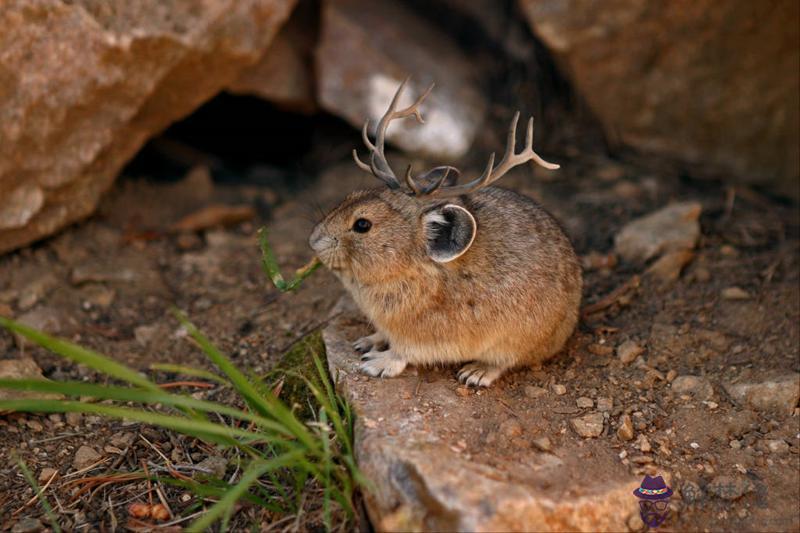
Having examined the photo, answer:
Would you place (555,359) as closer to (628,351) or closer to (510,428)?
(628,351)

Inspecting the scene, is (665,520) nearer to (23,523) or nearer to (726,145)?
(23,523)

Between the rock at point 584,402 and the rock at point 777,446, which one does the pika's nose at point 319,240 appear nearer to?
the rock at point 584,402

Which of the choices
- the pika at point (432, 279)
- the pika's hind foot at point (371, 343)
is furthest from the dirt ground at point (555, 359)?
the pika's hind foot at point (371, 343)

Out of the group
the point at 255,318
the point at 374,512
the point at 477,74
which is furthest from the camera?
the point at 477,74

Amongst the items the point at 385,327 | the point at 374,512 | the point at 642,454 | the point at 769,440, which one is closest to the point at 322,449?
the point at 374,512

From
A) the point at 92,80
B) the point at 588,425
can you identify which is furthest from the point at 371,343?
the point at 92,80

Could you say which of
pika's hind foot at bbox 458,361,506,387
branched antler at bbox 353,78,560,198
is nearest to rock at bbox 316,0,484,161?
branched antler at bbox 353,78,560,198

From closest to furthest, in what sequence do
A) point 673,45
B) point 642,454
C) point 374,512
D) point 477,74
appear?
point 374,512
point 642,454
point 673,45
point 477,74
